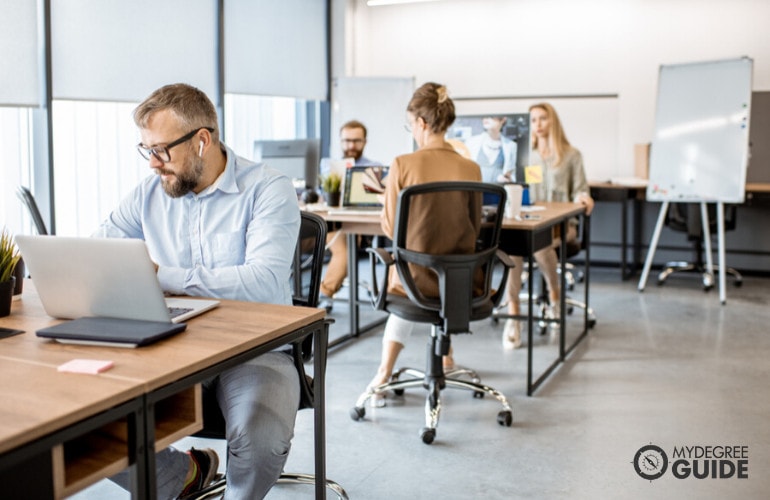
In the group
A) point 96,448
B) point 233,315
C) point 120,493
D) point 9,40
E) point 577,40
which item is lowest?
point 120,493

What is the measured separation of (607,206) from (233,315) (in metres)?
5.62

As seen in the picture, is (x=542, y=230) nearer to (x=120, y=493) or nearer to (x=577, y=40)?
(x=120, y=493)

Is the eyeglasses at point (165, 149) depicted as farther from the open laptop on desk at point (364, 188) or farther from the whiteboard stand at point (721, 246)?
the whiteboard stand at point (721, 246)

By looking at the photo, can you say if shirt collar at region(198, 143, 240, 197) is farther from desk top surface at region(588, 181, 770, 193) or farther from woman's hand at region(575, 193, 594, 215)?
desk top surface at region(588, 181, 770, 193)

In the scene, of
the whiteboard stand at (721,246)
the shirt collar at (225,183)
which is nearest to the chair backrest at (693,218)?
the whiteboard stand at (721,246)

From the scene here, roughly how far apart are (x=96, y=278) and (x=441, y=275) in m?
1.54

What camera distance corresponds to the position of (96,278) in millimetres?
1718

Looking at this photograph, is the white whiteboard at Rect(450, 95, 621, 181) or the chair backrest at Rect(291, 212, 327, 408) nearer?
the chair backrest at Rect(291, 212, 327, 408)

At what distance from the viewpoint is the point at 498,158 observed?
13.6ft

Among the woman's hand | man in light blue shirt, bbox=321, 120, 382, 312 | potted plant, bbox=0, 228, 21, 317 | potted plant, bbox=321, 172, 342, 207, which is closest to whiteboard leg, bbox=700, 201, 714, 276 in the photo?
the woman's hand

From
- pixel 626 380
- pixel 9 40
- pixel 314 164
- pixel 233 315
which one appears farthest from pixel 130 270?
pixel 314 164

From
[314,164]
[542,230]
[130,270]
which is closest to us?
[130,270]

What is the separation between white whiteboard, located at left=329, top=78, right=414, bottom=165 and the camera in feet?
22.5

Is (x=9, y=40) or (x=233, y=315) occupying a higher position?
(x=9, y=40)
